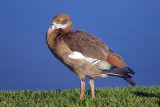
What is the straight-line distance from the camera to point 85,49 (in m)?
6.75

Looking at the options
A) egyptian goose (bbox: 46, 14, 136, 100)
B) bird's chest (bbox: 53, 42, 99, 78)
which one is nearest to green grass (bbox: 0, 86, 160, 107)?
egyptian goose (bbox: 46, 14, 136, 100)

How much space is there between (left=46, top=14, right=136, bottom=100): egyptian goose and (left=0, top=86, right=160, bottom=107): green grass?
54cm

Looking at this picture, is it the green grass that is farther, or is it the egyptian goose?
the green grass

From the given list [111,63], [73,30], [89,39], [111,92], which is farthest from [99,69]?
[111,92]

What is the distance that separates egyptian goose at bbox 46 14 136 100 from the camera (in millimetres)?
6652

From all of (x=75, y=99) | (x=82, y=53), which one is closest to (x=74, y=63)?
(x=82, y=53)

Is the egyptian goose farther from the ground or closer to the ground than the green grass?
farther from the ground

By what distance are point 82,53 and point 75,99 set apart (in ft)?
4.27

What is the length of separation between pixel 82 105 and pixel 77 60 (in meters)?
1.06

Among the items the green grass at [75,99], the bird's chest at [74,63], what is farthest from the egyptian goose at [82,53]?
the green grass at [75,99]

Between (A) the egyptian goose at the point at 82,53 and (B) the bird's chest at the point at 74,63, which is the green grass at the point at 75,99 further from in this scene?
(B) the bird's chest at the point at 74,63

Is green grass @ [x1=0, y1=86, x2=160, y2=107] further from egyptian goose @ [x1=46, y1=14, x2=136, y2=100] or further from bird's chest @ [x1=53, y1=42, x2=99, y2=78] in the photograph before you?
bird's chest @ [x1=53, y1=42, x2=99, y2=78]

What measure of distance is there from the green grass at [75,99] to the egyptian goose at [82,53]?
0.54 metres

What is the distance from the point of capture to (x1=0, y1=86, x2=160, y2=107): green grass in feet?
22.2
